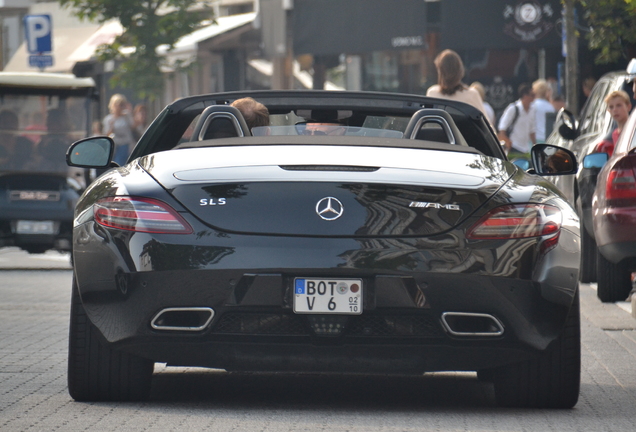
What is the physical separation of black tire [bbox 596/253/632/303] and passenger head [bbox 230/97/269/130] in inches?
164

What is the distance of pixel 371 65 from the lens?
1063 inches

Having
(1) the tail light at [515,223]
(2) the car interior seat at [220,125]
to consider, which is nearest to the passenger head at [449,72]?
(2) the car interior seat at [220,125]

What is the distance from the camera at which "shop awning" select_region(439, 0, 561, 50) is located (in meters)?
23.3

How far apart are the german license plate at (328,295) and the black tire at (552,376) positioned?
765mm

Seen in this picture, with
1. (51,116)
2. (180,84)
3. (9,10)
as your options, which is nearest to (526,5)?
(51,116)

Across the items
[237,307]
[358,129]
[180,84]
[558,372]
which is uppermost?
[358,129]

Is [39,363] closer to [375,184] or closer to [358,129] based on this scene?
[358,129]

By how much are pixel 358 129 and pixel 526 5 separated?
17783 millimetres

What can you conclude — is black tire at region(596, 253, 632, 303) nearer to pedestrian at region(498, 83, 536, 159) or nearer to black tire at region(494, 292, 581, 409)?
black tire at region(494, 292, 581, 409)

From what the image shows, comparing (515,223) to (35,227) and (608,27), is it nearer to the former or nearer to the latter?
(35,227)

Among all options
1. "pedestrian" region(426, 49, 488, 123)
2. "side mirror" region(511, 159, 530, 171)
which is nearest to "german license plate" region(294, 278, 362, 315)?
"side mirror" region(511, 159, 530, 171)

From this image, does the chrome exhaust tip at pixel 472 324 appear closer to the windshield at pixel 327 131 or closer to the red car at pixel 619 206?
the windshield at pixel 327 131

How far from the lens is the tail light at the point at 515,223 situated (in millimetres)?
5012

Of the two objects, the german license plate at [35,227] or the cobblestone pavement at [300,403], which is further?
the german license plate at [35,227]
